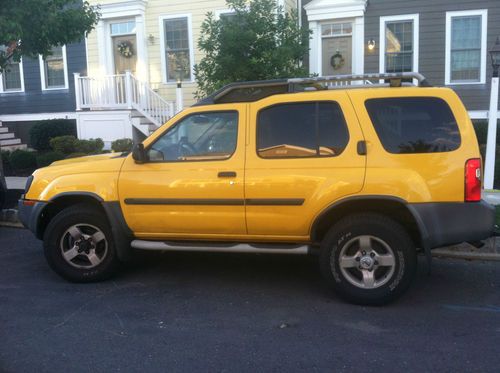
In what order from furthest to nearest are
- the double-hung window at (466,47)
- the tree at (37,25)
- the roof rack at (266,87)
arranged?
the double-hung window at (466,47) → the tree at (37,25) → the roof rack at (266,87)

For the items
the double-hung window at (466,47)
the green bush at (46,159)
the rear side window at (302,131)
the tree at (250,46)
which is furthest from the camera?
the double-hung window at (466,47)

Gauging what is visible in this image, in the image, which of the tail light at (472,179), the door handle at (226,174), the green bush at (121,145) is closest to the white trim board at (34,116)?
the green bush at (121,145)

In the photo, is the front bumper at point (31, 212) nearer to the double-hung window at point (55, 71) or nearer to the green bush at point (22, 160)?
the green bush at point (22, 160)

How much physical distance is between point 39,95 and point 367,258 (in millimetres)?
15391

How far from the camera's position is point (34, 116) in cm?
1723

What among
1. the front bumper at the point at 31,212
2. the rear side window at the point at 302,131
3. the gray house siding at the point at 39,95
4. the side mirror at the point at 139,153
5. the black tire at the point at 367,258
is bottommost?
the black tire at the point at 367,258

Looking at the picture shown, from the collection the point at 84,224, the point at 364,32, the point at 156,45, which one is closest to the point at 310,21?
the point at 364,32

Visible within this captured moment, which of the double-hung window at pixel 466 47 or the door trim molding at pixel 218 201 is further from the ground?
the double-hung window at pixel 466 47

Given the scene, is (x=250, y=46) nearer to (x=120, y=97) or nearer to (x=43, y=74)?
(x=120, y=97)

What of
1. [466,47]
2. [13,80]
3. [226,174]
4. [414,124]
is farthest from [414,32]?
[13,80]

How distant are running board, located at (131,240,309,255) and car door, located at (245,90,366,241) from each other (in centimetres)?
11

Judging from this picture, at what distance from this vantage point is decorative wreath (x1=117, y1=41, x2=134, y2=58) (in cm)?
1603

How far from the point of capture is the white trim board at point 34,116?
16719 mm

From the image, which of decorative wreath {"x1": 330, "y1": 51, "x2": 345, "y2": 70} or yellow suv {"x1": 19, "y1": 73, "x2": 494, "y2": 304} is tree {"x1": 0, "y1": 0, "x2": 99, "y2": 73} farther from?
decorative wreath {"x1": 330, "y1": 51, "x2": 345, "y2": 70}
